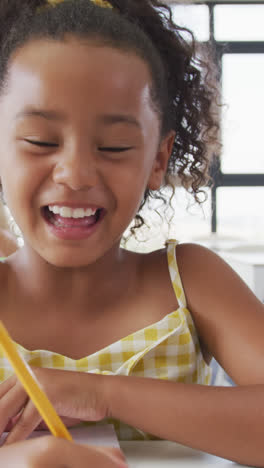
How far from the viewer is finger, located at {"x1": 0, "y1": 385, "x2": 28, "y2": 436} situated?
0.52m

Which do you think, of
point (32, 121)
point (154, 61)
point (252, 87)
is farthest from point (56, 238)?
point (252, 87)

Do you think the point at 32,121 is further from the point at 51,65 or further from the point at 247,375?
the point at 247,375

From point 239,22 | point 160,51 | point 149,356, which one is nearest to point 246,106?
point 239,22

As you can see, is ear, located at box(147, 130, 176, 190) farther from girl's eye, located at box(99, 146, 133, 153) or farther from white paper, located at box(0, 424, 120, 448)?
white paper, located at box(0, 424, 120, 448)

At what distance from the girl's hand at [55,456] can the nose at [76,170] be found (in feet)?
0.81

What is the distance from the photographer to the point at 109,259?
2.49 ft

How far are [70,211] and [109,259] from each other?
162mm

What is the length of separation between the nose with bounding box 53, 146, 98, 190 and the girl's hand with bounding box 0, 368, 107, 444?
174 mm

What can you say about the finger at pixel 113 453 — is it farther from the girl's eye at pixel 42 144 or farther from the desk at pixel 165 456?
the girl's eye at pixel 42 144

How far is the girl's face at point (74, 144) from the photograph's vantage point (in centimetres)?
58

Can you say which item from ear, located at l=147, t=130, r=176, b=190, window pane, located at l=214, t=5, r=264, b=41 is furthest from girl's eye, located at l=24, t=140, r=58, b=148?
window pane, located at l=214, t=5, r=264, b=41

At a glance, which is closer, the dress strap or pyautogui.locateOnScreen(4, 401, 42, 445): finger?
pyautogui.locateOnScreen(4, 401, 42, 445): finger

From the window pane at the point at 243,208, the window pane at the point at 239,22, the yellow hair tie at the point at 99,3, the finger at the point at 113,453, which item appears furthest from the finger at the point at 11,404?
the window pane at the point at 239,22

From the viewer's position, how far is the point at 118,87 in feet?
1.97
